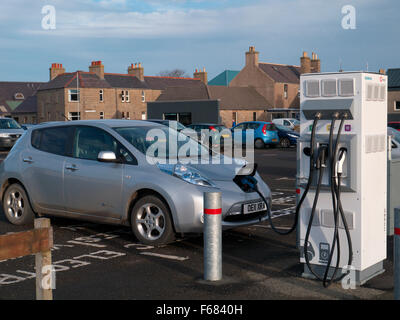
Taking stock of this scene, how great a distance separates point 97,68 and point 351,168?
246 ft

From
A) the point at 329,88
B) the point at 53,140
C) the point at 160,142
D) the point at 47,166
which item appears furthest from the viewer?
the point at 53,140

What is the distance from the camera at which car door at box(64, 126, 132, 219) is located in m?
7.92

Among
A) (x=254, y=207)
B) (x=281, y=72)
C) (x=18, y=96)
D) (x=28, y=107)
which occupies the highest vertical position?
(x=281, y=72)

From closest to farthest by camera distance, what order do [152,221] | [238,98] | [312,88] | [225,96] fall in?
[312,88] → [152,221] → [225,96] → [238,98]

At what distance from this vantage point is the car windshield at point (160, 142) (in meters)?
8.09

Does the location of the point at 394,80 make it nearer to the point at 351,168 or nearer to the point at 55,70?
the point at 55,70

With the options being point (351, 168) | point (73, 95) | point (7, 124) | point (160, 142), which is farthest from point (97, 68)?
point (351, 168)

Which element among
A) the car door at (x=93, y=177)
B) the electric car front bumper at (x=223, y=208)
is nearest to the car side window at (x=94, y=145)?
the car door at (x=93, y=177)

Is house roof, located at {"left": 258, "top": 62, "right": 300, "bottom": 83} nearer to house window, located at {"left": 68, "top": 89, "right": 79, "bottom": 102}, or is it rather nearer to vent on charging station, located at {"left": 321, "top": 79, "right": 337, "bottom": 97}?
house window, located at {"left": 68, "top": 89, "right": 79, "bottom": 102}

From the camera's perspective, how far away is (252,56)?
77.0m

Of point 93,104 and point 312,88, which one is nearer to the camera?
point 312,88

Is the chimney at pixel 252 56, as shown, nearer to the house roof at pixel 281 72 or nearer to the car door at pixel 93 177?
the house roof at pixel 281 72

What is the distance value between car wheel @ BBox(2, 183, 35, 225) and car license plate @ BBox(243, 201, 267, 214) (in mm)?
3660

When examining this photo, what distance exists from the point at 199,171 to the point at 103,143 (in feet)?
5.10
